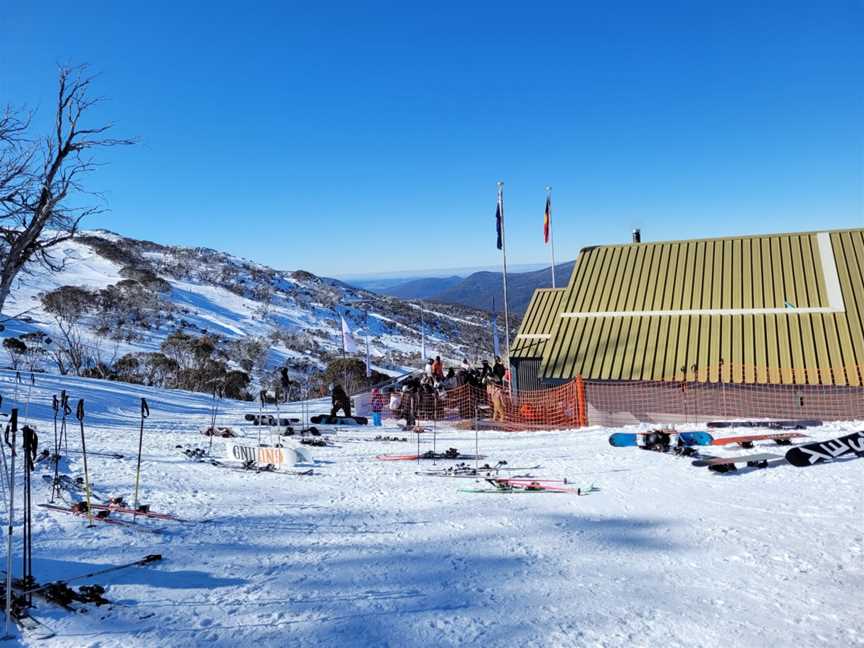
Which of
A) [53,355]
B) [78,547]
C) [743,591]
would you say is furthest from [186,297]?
[743,591]

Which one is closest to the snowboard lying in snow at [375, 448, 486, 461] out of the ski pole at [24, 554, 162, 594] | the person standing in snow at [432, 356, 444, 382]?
the ski pole at [24, 554, 162, 594]

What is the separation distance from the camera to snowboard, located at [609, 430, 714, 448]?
37.2ft

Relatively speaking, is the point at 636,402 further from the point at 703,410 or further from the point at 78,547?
the point at 78,547

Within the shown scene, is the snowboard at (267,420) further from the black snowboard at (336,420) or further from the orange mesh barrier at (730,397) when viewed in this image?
the orange mesh barrier at (730,397)

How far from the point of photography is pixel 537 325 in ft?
62.6

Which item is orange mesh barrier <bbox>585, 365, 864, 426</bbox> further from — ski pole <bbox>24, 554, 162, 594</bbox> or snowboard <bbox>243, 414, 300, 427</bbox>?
ski pole <bbox>24, 554, 162, 594</bbox>

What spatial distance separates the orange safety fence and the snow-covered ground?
5.52 metres

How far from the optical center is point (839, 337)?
14.9 metres

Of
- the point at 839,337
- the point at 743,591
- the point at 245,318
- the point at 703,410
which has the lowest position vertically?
the point at 743,591

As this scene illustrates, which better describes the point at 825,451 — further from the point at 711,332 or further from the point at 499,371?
the point at 499,371

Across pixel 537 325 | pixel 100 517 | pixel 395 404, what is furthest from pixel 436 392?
pixel 100 517

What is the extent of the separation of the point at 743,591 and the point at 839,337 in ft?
41.7

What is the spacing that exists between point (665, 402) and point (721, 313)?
3582mm

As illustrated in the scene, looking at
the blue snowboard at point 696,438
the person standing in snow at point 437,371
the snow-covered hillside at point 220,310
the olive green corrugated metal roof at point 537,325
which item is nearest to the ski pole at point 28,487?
the blue snowboard at point 696,438
